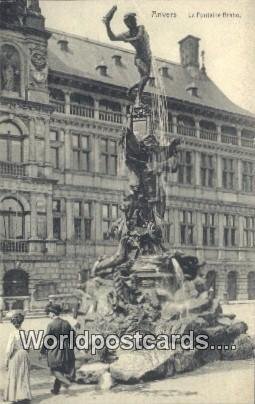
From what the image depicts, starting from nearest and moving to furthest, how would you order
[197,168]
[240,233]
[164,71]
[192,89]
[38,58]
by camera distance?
[38,58] → [197,168] → [192,89] → [164,71] → [240,233]

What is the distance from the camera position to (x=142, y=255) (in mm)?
13367

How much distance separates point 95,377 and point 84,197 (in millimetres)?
20155

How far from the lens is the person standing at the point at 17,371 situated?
901cm

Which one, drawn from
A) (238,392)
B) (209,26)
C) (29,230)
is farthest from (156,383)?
(29,230)

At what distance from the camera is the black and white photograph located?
987cm

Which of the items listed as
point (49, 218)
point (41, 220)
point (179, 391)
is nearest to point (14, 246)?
point (41, 220)

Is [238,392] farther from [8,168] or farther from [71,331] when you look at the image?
[8,168]

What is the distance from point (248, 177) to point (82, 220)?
39.2 ft

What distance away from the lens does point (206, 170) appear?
35250mm

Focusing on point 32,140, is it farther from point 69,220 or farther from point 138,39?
point 138,39

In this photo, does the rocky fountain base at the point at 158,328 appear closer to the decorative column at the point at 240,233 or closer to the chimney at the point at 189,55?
the decorative column at the point at 240,233

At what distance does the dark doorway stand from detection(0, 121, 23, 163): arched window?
15.5 feet

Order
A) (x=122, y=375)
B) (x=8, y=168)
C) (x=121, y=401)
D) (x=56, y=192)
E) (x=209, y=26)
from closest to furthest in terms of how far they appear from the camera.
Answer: (x=121, y=401) < (x=122, y=375) < (x=209, y=26) < (x=8, y=168) < (x=56, y=192)

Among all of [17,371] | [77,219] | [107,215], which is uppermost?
[107,215]
